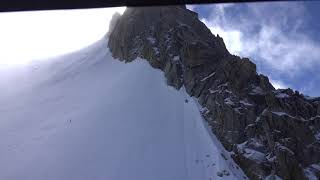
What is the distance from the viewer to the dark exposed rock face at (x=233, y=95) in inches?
2274

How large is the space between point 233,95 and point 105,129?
54.1 feet

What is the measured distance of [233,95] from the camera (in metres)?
64.3

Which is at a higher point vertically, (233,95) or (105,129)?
(233,95)

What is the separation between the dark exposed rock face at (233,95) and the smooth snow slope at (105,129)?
1.85 m

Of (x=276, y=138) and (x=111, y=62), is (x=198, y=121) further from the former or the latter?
(x=111, y=62)

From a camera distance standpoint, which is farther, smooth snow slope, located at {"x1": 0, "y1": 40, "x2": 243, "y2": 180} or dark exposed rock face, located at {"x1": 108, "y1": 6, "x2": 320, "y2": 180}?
smooth snow slope, located at {"x1": 0, "y1": 40, "x2": 243, "y2": 180}

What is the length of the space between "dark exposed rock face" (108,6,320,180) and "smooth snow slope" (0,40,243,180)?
185 cm

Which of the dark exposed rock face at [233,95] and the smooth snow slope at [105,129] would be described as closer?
the dark exposed rock face at [233,95]

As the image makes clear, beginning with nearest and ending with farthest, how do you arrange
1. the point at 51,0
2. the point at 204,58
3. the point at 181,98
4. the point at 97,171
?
the point at 51,0 < the point at 97,171 < the point at 181,98 < the point at 204,58

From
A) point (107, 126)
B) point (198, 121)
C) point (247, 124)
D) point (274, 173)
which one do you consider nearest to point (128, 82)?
point (107, 126)

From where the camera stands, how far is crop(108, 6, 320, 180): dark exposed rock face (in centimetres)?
5775

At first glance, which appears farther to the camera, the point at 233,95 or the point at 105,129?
the point at 105,129

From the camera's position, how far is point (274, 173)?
5481 centimetres

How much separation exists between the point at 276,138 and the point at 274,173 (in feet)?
15.5
